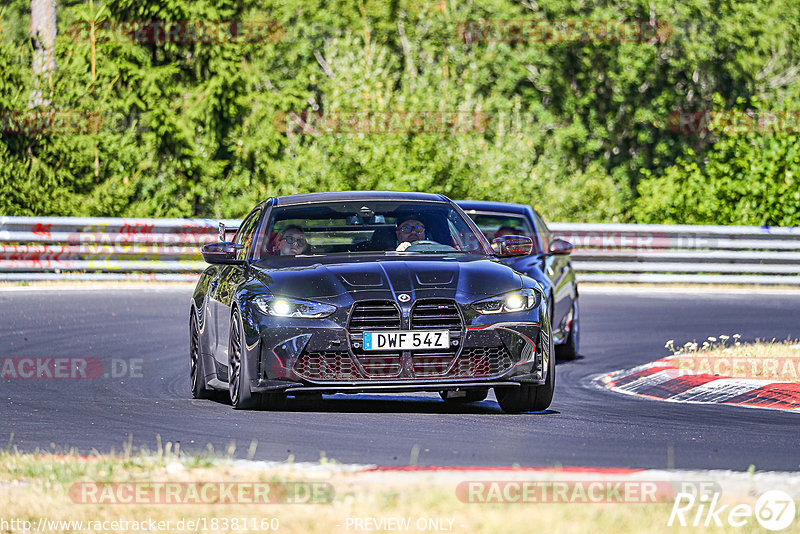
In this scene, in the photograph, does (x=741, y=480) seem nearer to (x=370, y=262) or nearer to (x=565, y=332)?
(x=370, y=262)

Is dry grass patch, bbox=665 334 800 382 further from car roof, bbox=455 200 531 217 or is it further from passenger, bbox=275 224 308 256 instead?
passenger, bbox=275 224 308 256

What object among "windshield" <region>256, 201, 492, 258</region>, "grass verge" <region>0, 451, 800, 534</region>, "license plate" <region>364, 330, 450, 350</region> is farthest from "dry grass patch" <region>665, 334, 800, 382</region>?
"grass verge" <region>0, 451, 800, 534</region>

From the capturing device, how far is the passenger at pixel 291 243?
10.3 m

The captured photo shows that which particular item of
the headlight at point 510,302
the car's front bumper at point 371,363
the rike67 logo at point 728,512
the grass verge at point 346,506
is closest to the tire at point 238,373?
the car's front bumper at point 371,363

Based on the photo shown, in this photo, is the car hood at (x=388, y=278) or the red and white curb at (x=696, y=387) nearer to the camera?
the car hood at (x=388, y=278)

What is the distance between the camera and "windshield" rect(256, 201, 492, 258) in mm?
10312

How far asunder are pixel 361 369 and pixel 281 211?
6.21ft

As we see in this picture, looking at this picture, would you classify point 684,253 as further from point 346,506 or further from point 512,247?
point 346,506

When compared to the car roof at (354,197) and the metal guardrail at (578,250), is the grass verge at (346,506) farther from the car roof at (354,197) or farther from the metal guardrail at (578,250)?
the metal guardrail at (578,250)

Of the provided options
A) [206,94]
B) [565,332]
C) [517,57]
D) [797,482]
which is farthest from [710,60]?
[797,482]

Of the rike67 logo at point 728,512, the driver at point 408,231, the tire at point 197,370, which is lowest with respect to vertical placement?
the tire at point 197,370

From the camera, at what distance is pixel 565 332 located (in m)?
15.1

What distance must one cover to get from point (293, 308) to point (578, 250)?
17949 mm

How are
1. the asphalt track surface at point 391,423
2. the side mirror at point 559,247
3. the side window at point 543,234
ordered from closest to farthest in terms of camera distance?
the asphalt track surface at point 391,423 → the side mirror at point 559,247 → the side window at point 543,234
